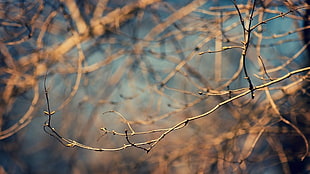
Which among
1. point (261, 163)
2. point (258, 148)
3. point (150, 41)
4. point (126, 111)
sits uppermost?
point (150, 41)

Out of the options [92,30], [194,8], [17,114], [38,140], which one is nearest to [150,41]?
[194,8]

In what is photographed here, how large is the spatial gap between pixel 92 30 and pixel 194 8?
4.27 ft

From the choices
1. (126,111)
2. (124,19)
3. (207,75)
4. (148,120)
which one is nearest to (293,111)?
(207,75)

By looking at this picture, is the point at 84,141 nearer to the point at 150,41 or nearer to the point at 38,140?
the point at 150,41

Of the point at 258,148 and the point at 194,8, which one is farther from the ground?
the point at 194,8

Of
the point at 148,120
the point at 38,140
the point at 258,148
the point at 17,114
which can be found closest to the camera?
the point at 148,120

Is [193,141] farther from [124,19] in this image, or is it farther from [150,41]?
[124,19]

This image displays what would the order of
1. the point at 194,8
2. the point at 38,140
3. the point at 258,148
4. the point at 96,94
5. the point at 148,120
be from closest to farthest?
the point at 148,120 < the point at 194,8 < the point at 258,148 < the point at 96,94 < the point at 38,140

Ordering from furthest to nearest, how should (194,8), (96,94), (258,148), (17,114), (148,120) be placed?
(17,114) → (96,94) → (258,148) → (194,8) → (148,120)

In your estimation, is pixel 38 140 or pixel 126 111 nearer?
pixel 126 111

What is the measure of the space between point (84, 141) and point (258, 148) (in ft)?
6.54

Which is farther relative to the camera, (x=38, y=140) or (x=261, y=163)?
(x=38, y=140)

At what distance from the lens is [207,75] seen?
12.7ft

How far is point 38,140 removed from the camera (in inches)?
245
